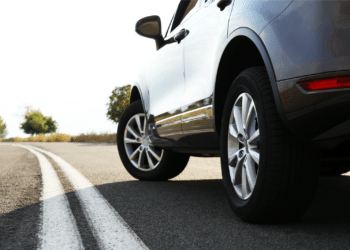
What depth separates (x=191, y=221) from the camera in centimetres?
229

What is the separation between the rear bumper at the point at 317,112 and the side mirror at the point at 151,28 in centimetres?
235

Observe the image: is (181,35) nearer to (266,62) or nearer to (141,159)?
(266,62)

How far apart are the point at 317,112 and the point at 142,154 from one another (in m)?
2.95

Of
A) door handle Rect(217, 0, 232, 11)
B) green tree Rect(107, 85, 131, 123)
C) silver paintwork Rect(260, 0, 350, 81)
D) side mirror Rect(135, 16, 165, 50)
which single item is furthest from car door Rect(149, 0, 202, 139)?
green tree Rect(107, 85, 131, 123)

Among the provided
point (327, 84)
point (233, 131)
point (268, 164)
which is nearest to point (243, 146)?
point (233, 131)

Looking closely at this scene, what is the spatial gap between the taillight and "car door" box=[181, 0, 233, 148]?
82cm

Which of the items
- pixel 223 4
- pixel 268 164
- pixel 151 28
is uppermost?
pixel 151 28

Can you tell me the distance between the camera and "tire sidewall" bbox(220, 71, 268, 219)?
2.02 metres

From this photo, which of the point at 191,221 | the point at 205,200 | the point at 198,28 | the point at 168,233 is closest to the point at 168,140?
the point at 205,200

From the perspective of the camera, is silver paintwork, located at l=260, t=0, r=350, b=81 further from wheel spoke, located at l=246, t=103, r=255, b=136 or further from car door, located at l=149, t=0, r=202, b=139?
car door, located at l=149, t=0, r=202, b=139

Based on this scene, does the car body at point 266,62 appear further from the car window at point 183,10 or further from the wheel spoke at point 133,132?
the wheel spoke at point 133,132

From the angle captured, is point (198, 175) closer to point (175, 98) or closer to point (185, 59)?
point (175, 98)

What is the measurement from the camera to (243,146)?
233 centimetres

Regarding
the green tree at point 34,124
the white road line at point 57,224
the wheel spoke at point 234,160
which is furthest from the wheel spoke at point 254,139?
the green tree at point 34,124
